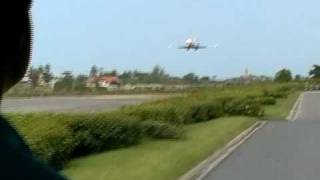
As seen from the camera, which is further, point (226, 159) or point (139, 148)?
point (139, 148)

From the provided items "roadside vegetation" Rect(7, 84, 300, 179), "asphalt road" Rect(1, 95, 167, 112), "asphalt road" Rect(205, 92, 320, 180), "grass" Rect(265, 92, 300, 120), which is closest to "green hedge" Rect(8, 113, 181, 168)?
"roadside vegetation" Rect(7, 84, 300, 179)

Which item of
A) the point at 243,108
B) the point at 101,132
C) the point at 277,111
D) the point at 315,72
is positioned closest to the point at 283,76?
the point at 315,72

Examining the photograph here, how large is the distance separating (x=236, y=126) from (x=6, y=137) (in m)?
25.0

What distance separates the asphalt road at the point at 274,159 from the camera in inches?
521

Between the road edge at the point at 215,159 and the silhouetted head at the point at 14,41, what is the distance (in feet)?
36.5

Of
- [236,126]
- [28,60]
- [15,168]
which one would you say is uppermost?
[28,60]

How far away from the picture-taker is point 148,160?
1419cm

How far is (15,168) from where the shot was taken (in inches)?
41.0

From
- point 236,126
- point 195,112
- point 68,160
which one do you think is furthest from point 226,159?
point 195,112

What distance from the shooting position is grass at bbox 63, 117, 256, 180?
39.9 ft

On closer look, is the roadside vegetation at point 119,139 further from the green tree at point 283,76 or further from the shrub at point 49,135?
the green tree at point 283,76

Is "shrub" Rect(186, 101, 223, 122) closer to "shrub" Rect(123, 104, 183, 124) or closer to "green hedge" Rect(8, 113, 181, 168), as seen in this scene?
"shrub" Rect(123, 104, 183, 124)

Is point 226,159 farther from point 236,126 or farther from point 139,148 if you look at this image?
point 236,126

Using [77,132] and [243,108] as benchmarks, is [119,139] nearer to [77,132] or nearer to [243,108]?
[77,132]
